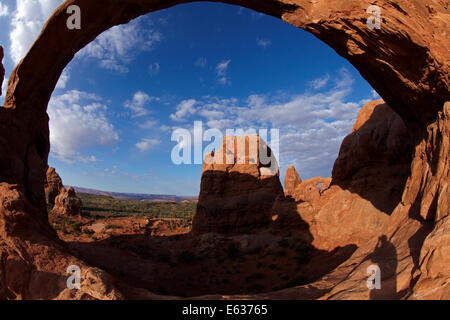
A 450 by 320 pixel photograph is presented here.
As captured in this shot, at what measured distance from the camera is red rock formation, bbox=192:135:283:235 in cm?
2300

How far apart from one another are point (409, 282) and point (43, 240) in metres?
7.84

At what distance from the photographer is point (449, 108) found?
17.5ft

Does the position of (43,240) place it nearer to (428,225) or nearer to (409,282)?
(409,282)

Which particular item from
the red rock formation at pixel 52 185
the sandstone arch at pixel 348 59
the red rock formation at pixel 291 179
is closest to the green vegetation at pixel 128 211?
the red rock formation at pixel 52 185

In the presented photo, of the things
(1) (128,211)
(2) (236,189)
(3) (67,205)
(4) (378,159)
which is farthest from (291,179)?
(3) (67,205)

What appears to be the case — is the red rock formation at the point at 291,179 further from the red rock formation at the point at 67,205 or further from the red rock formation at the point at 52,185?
the red rock formation at the point at 52,185

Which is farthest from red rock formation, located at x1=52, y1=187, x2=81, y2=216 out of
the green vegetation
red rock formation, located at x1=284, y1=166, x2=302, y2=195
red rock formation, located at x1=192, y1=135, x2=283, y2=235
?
red rock formation, located at x1=284, y1=166, x2=302, y2=195

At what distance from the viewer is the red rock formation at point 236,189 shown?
2300 centimetres

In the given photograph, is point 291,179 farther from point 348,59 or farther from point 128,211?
point 348,59

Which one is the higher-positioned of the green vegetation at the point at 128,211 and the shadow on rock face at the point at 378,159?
the shadow on rock face at the point at 378,159

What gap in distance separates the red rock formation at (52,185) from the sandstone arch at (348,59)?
29.6 metres

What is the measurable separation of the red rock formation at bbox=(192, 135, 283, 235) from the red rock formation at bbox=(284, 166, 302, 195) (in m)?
20.5

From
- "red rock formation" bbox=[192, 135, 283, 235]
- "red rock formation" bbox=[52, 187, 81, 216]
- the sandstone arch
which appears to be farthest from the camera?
"red rock formation" bbox=[52, 187, 81, 216]

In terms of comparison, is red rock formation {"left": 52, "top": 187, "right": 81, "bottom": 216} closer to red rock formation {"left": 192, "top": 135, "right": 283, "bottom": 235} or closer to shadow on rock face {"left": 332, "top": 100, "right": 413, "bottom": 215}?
red rock formation {"left": 192, "top": 135, "right": 283, "bottom": 235}
